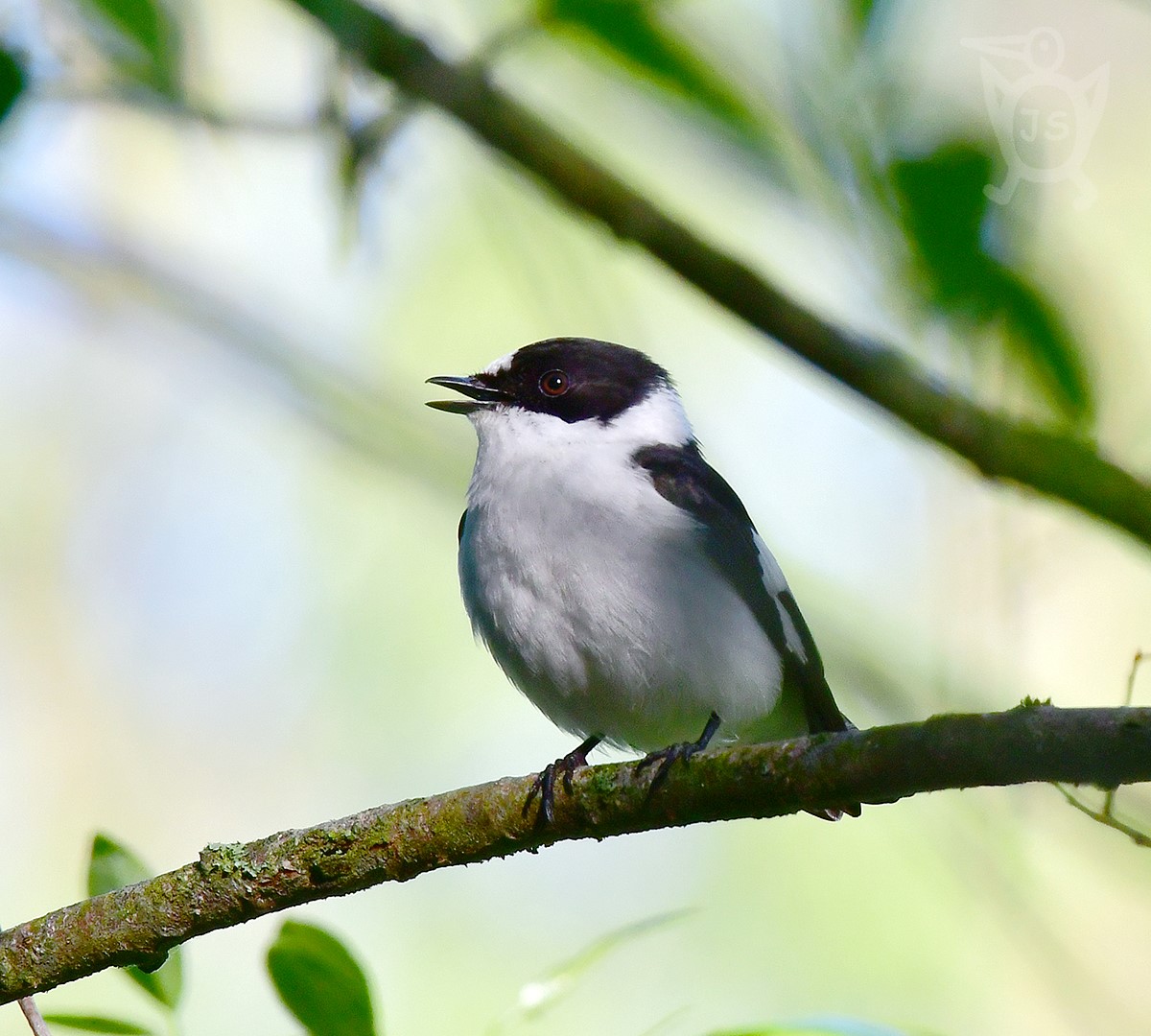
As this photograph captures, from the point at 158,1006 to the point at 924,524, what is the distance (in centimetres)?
192

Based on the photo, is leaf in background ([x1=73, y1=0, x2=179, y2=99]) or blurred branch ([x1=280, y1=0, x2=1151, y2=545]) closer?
leaf in background ([x1=73, y1=0, x2=179, y2=99])

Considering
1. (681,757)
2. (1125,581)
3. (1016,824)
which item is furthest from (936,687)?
→ (1125,581)

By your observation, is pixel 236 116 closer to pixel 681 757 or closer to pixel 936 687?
pixel 681 757

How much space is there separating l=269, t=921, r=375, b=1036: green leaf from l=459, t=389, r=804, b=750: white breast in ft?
6.53

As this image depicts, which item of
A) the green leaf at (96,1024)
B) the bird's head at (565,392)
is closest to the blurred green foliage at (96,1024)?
the green leaf at (96,1024)

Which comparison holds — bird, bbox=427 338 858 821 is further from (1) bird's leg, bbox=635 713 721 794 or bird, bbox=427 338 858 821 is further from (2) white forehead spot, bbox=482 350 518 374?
(1) bird's leg, bbox=635 713 721 794

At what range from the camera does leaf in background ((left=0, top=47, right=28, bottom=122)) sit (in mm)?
1869

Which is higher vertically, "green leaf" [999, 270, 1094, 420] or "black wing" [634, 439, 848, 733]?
"black wing" [634, 439, 848, 733]

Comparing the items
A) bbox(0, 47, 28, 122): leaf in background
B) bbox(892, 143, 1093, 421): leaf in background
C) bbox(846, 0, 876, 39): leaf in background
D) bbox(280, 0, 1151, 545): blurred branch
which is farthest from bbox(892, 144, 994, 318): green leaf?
bbox(0, 47, 28, 122): leaf in background

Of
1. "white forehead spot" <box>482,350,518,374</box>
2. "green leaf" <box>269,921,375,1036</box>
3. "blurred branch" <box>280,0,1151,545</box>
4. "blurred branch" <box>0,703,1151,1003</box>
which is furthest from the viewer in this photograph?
"white forehead spot" <box>482,350,518,374</box>

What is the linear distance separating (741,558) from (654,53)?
2785 millimetres

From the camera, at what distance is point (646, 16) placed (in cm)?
159

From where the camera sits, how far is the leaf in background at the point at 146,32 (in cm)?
180

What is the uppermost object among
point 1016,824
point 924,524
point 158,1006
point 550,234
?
point 550,234
